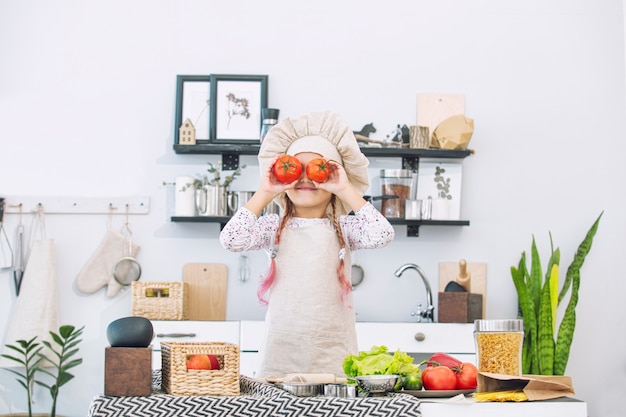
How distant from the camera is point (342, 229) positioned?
8.87ft

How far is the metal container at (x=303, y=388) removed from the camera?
1693 mm

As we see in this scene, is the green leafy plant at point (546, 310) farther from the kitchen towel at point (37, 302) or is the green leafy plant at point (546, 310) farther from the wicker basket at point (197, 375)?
the wicker basket at point (197, 375)

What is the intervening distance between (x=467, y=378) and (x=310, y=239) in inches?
36.2

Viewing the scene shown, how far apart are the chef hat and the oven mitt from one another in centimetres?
163

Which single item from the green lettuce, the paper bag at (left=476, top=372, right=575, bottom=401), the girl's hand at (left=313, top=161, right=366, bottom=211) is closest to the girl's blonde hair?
the girl's hand at (left=313, top=161, right=366, bottom=211)

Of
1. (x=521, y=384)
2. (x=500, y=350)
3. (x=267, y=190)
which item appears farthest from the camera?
(x=267, y=190)

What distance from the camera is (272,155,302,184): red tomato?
2496 mm

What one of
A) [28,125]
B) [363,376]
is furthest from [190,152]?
[363,376]

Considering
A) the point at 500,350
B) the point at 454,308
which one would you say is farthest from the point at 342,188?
the point at 454,308

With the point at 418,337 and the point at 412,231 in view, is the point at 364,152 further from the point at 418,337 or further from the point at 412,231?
the point at 418,337

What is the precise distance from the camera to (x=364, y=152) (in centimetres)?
404

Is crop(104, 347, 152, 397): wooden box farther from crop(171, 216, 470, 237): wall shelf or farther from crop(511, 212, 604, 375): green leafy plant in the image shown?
crop(511, 212, 604, 375): green leafy plant

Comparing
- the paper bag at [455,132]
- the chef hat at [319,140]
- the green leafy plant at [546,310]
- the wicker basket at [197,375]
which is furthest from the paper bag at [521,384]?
the paper bag at [455,132]

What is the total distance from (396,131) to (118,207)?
4.53ft
